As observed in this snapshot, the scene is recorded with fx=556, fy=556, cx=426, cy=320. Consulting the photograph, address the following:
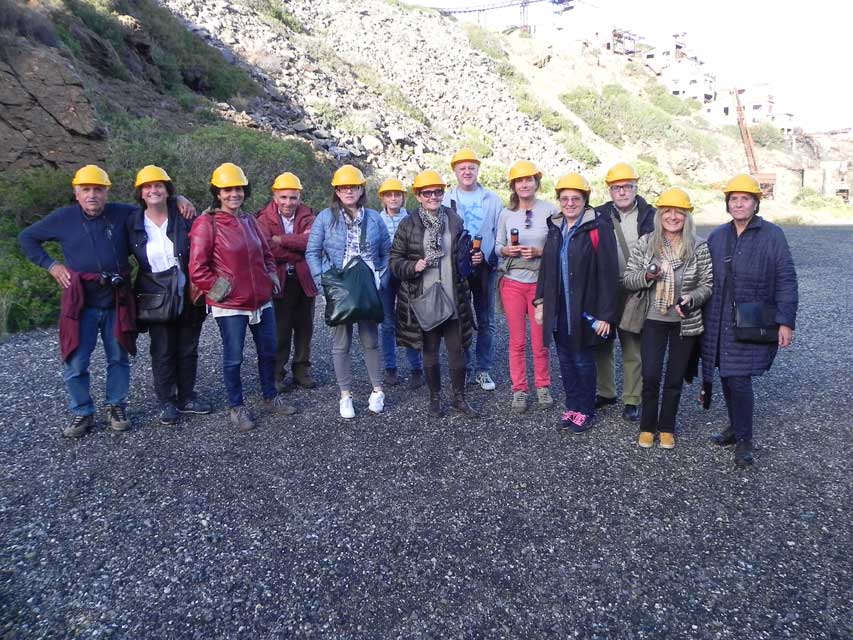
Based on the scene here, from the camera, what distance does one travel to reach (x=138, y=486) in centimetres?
379

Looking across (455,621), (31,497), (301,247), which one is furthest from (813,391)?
(31,497)

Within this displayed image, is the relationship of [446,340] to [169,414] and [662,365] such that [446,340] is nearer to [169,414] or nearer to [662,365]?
[662,365]

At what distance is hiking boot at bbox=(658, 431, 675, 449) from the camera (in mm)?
4188

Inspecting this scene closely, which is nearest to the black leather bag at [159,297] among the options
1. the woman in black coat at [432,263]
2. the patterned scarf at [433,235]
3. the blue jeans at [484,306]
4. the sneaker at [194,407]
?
the sneaker at [194,407]

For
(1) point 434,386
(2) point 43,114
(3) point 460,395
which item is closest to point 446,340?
(1) point 434,386

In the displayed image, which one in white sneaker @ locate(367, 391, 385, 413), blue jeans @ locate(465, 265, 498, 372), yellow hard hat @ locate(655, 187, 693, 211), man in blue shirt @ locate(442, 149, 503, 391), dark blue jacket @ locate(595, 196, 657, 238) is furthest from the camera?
blue jeans @ locate(465, 265, 498, 372)

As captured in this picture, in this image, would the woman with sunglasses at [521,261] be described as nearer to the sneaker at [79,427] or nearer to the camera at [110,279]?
the camera at [110,279]

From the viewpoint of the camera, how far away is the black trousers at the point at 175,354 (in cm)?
474

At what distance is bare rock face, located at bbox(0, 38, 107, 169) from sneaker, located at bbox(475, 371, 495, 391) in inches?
389

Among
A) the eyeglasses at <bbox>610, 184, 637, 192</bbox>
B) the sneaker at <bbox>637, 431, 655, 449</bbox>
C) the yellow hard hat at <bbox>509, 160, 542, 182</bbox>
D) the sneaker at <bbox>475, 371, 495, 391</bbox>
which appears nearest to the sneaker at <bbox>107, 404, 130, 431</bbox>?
the sneaker at <bbox>475, 371, 495, 391</bbox>

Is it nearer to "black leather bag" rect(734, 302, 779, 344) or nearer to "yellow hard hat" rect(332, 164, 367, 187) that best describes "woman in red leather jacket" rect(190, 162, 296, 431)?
"yellow hard hat" rect(332, 164, 367, 187)

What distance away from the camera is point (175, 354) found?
16.0 ft

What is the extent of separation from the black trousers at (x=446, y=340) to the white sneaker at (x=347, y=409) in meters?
0.77

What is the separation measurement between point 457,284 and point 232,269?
180 cm
